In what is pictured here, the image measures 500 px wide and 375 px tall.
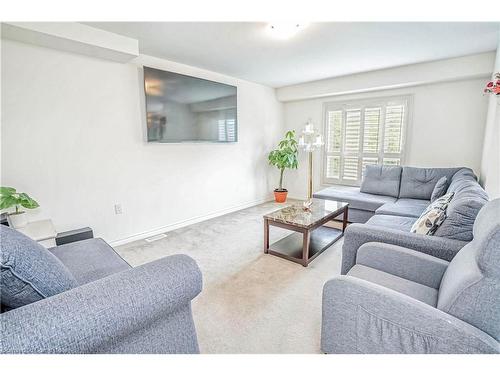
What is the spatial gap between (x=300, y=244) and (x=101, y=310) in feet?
7.74

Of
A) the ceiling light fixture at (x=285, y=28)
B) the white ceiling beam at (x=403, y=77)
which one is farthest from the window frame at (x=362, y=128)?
the ceiling light fixture at (x=285, y=28)

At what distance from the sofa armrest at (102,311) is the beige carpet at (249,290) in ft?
2.36

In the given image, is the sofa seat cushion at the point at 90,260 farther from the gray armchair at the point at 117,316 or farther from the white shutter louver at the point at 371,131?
the white shutter louver at the point at 371,131

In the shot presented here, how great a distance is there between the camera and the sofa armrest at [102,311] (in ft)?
2.42

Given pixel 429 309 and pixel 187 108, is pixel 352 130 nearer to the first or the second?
pixel 187 108

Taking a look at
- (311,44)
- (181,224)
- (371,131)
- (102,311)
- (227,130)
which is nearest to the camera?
(102,311)

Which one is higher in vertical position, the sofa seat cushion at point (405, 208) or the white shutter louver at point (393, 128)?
the white shutter louver at point (393, 128)

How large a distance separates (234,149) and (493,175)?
333cm

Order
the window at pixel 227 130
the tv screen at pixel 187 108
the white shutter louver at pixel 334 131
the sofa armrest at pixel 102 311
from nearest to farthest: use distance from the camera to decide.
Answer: the sofa armrest at pixel 102 311, the tv screen at pixel 187 108, the window at pixel 227 130, the white shutter louver at pixel 334 131

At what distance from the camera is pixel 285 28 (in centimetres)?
243

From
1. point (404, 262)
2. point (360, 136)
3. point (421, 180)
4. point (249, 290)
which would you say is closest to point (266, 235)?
point (249, 290)

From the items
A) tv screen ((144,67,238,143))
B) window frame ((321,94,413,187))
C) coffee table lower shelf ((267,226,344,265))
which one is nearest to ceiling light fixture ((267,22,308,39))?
tv screen ((144,67,238,143))

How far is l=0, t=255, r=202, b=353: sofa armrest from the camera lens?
74cm

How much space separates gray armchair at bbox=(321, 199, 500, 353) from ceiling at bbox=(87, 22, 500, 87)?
2.20 m
